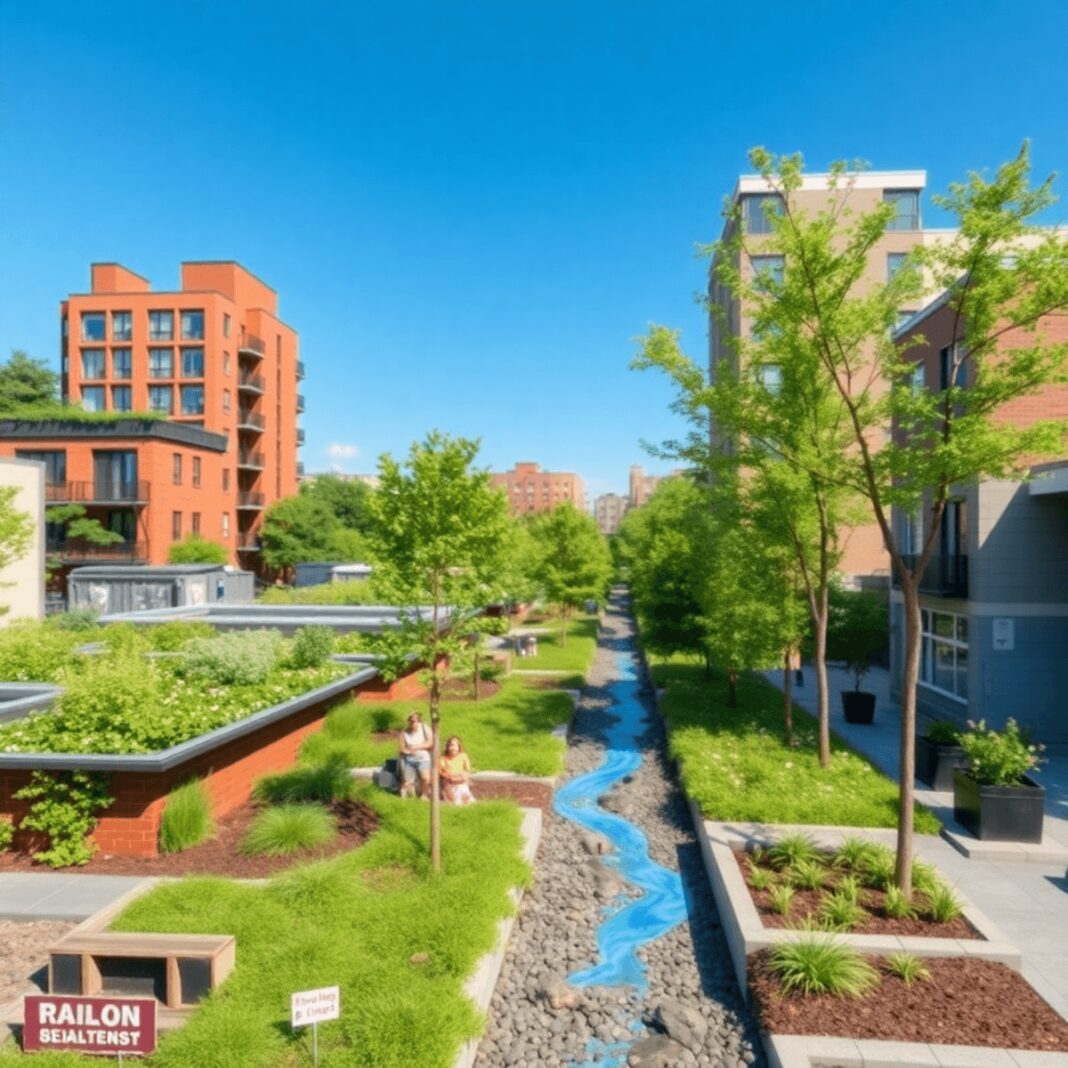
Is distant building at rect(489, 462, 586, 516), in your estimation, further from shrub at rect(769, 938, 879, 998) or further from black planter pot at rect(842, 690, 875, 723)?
shrub at rect(769, 938, 879, 998)

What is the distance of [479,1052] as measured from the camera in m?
6.31

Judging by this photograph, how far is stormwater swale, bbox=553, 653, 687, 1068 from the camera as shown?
7.64m

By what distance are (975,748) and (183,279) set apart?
Answer: 191ft

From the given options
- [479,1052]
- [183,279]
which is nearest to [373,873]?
[479,1052]

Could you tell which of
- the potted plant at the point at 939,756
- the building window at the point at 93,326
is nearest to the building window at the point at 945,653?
the potted plant at the point at 939,756

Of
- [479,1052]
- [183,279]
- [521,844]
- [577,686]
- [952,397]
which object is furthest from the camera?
[183,279]

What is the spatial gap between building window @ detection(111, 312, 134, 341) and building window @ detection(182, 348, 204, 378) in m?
4.07

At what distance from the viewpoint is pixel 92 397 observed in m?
51.5

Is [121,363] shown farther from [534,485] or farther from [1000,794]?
[534,485]

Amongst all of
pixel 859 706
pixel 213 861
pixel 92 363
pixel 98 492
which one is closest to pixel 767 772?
pixel 859 706

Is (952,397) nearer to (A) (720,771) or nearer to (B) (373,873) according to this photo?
(A) (720,771)

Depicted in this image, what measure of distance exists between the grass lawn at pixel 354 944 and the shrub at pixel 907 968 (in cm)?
383

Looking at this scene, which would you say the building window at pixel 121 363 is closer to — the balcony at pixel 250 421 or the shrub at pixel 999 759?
the balcony at pixel 250 421

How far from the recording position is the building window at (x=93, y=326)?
50875 millimetres
